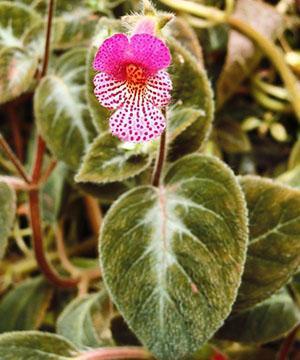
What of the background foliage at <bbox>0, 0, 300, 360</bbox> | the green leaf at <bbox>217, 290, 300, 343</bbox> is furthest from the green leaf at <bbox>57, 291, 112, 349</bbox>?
→ the green leaf at <bbox>217, 290, 300, 343</bbox>

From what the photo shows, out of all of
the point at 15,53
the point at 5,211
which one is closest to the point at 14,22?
the point at 15,53

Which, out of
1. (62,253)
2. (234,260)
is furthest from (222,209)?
(62,253)

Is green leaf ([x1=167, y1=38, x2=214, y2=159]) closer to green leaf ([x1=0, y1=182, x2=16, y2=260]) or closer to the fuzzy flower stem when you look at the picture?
the fuzzy flower stem

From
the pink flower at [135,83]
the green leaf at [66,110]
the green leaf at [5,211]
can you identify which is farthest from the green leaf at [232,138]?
the pink flower at [135,83]

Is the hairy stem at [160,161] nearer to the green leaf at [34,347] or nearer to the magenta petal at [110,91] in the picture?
the magenta petal at [110,91]

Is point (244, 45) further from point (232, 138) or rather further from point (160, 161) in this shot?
point (160, 161)

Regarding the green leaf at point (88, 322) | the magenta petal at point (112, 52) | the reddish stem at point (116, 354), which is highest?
the magenta petal at point (112, 52)
